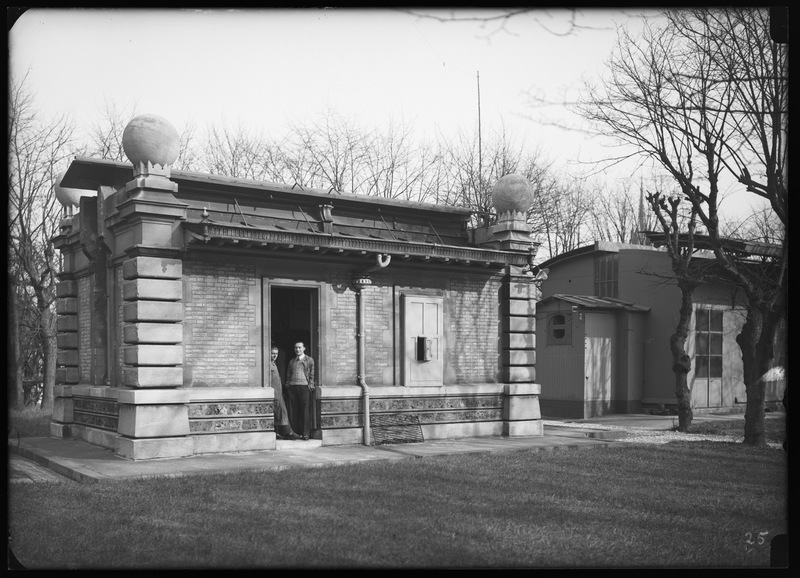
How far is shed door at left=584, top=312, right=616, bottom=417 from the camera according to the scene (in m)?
23.7

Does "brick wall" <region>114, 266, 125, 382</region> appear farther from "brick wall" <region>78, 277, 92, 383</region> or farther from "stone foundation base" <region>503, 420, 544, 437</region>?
"stone foundation base" <region>503, 420, 544, 437</region>

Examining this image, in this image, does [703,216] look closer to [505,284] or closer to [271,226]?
[505,284]

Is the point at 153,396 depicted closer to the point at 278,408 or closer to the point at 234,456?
the point at 234,456

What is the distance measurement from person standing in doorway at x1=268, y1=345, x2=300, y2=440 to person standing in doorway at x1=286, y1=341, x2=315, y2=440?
0.72 ft

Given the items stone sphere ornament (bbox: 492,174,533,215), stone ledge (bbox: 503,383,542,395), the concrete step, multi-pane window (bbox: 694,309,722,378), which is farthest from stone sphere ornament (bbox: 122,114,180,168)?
multi-pane window (bbox: 694,309,722,378)

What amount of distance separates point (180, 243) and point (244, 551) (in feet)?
25.1

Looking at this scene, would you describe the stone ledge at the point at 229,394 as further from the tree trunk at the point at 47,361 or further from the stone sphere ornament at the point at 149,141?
the tree trunk at the point at 47,361

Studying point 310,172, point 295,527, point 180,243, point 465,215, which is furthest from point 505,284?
point 310,172

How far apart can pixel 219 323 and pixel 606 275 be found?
14.9 meters

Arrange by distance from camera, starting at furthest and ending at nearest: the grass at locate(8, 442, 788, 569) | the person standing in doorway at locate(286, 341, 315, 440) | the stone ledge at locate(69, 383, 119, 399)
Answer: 1. the person standing in doorway at locate(286, 341, 315, 440)
2. the stone ledge at locate(69, 383, 119, 399)
3. the grass at locate(8, 442, 788, 569)

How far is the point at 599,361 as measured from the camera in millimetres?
23984

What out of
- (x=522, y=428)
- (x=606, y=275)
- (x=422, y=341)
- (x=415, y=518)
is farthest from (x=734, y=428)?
(x=415, y=518)

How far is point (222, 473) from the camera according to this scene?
41.5ft

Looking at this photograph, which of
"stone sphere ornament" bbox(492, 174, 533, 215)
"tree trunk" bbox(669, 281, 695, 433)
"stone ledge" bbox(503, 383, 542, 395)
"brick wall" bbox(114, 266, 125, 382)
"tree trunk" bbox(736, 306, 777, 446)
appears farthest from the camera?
"tree trunk" bbox(669, 281, 695, 433)
